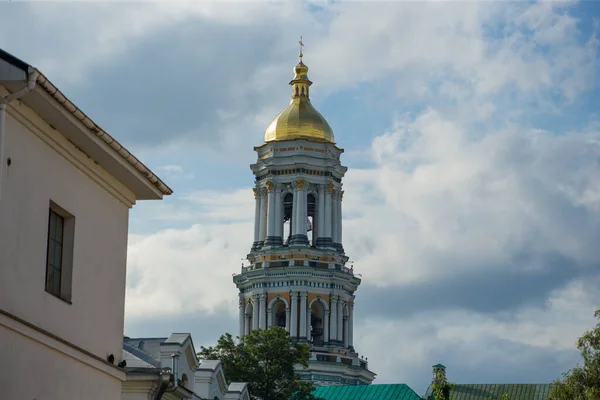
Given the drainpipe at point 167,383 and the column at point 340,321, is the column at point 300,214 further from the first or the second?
the drainpipe at point 167,383

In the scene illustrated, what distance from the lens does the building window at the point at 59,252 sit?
17.2m

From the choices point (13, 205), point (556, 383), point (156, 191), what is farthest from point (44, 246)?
point (556, 383)

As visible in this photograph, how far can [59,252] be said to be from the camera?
17547 millimetres

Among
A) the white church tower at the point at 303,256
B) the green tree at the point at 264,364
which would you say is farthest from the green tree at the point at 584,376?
the white church tower at the point at 303,256

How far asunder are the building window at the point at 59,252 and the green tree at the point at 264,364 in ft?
141

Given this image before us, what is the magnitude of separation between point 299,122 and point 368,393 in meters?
20.9

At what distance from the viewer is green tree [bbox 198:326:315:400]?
61.1 m

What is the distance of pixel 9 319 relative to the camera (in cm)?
1538

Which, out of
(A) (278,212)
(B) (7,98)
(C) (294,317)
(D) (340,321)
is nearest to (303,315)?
(C) (294,317)

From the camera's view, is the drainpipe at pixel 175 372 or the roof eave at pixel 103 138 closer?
the roof eave at pixel 103 138

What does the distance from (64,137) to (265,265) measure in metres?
69.4

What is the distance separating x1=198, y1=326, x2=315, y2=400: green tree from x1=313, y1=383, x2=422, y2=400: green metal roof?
40.1ft

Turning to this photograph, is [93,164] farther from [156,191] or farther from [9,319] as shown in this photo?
[9,319]

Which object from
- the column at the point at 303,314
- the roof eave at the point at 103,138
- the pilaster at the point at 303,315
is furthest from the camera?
the column at the point at 303,314
